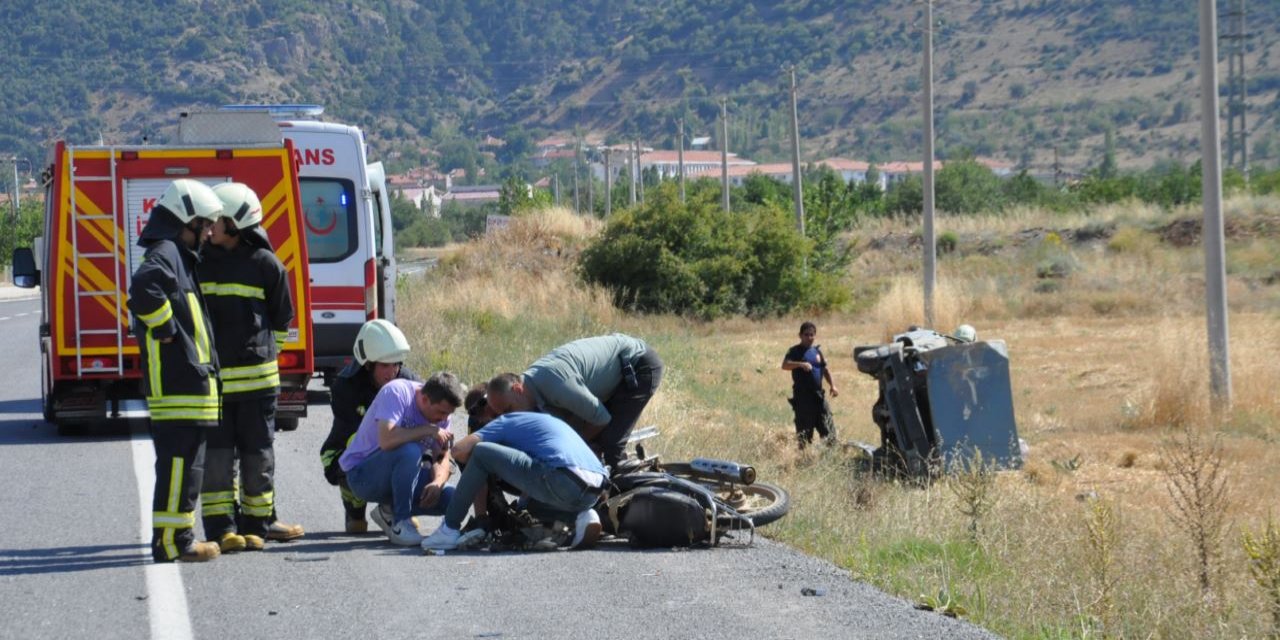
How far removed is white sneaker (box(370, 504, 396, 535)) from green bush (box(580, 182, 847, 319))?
26.0 meters

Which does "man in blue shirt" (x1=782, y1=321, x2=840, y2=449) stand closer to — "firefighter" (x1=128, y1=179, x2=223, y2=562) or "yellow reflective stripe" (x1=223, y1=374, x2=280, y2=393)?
"yellow reflective stripe" (x1=223, y1=374, x2=280, y2=393)

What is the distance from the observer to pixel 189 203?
779cm

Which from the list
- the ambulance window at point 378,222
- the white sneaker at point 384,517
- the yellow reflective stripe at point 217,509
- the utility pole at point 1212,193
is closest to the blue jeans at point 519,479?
the white sneaker at point 384,517

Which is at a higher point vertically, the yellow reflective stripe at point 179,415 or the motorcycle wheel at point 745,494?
the yellow reflective stripe at point 179,415

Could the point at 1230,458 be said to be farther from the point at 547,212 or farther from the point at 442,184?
the point at 442,184

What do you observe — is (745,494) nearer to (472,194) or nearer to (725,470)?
(725,470)

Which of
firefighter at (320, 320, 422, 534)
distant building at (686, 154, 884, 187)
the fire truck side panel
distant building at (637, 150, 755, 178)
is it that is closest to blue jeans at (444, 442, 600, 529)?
firefighter at (320, 320, 422, 534)

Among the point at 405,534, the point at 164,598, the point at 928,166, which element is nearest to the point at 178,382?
the point at 164,598

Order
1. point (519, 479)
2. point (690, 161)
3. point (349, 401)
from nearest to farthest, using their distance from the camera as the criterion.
Answer: point (519, 479) < point (349, 401) < point (690, 161)

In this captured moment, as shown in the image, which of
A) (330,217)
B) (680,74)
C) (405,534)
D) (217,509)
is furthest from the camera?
(680,74)

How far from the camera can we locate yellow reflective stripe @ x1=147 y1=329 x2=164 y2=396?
7695 millimetres

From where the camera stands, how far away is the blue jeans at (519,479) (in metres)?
7.98

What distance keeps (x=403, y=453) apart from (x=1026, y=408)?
44.1 ft

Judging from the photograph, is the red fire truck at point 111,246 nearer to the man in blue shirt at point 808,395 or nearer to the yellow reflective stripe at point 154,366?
the man in blue shirt at point 808,395
